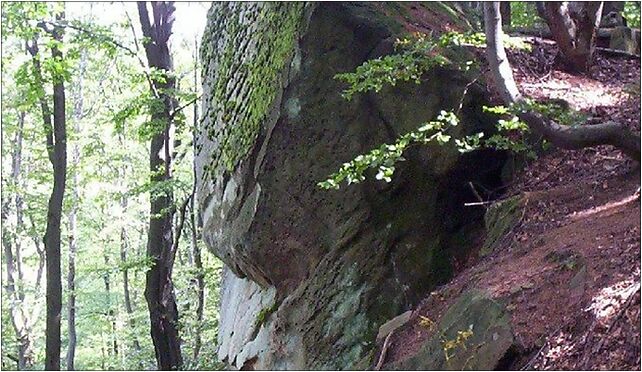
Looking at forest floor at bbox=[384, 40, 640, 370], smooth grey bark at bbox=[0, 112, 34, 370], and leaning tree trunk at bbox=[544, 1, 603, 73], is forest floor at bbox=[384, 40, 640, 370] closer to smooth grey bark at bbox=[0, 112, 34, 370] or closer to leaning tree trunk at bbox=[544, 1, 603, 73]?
leaning tree trunk at bbox=[544, 1, 603, 73]

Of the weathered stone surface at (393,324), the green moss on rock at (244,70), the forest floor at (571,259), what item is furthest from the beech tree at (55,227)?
the forest floor at (571,259)

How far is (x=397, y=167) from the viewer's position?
20.2 feet

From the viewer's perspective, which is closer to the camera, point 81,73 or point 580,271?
point 580,271

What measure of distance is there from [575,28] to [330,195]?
3.57m

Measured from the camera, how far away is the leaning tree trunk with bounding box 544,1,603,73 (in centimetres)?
646

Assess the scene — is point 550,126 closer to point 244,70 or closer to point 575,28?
point 575,28

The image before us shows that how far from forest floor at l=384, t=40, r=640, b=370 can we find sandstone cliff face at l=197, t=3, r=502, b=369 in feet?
2.05

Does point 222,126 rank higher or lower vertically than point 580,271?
higher

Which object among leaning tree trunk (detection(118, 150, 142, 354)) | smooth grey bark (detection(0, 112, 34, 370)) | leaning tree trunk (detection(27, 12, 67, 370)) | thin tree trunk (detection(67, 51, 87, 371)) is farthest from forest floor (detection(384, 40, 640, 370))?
Answer: thin tree trunk (detection(67, 51, 87, 371))

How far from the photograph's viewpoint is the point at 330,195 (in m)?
6.37

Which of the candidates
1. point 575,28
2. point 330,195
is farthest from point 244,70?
point 575,28

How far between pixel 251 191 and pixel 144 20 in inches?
229

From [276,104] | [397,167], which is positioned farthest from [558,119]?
[276,104]

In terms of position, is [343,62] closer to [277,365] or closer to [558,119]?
[558,119]
